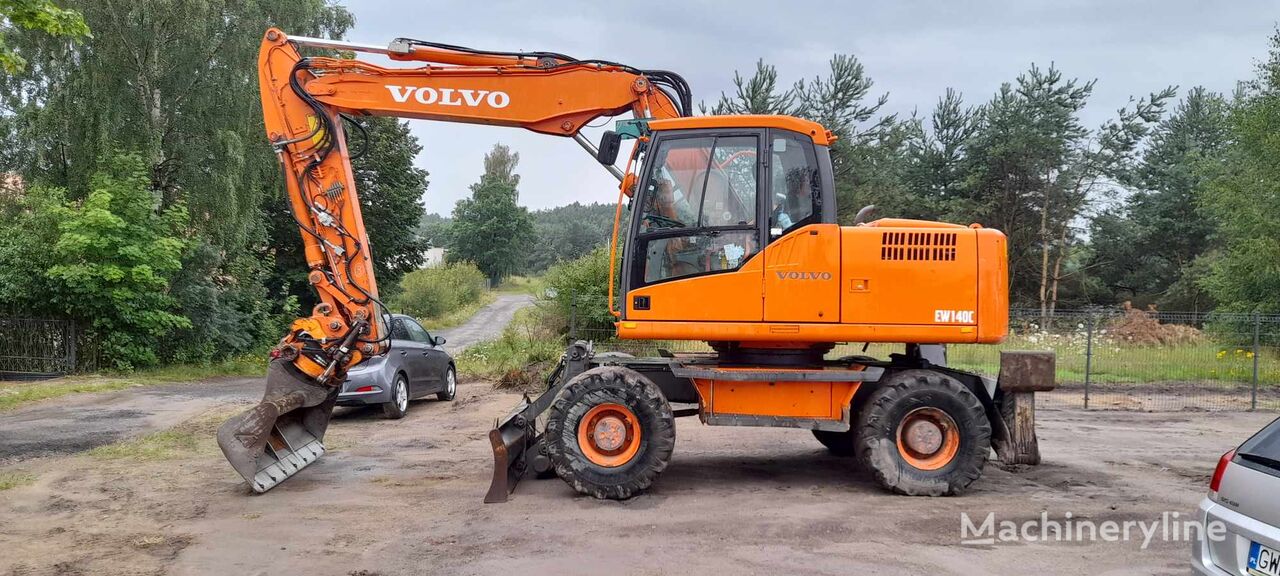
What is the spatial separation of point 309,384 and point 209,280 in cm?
1463

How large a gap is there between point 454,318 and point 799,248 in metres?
37.5

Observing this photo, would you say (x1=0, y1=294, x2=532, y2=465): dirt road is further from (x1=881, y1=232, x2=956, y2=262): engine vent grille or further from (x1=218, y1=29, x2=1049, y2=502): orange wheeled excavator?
(x1=881, y1=232, x2=956, y2=262): engine vent grille

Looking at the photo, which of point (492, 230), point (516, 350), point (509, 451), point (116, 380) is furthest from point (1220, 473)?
point (492, 230)

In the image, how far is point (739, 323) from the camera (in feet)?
24.2

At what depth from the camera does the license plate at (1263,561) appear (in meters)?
3.57

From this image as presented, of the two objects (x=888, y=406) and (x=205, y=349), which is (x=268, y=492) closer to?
(x=888, y=406)

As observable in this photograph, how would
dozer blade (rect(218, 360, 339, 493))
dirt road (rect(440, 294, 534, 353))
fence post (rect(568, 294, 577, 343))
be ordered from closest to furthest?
dozer blade (rect(218, 360, 339, 493)) < fence post (rect(568, 294, 577, 343)) < dirt road (rect(440, 294, 534, 353))

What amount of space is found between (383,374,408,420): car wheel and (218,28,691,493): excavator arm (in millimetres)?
3909

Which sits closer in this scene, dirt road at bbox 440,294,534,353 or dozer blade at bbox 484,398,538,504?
dozer blade at bbox 484,398,538,504

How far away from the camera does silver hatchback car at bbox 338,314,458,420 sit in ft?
38.8

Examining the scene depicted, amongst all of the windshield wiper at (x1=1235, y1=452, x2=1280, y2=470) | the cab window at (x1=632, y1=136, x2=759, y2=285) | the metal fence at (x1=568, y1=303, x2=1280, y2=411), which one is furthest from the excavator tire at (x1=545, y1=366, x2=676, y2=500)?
the metal fence at (x1=568, y1=303, x2=1280, y2=411)

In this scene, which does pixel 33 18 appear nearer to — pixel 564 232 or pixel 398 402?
pixel 398 402

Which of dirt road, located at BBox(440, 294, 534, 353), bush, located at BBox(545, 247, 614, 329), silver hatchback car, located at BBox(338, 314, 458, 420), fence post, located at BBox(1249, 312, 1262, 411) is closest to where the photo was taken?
silver hatchback car, located at BBox(338, 314, 458, 420)

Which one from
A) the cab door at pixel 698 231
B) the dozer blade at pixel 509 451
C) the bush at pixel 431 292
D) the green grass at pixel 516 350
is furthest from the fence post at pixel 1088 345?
the bush at pixel 431 292
